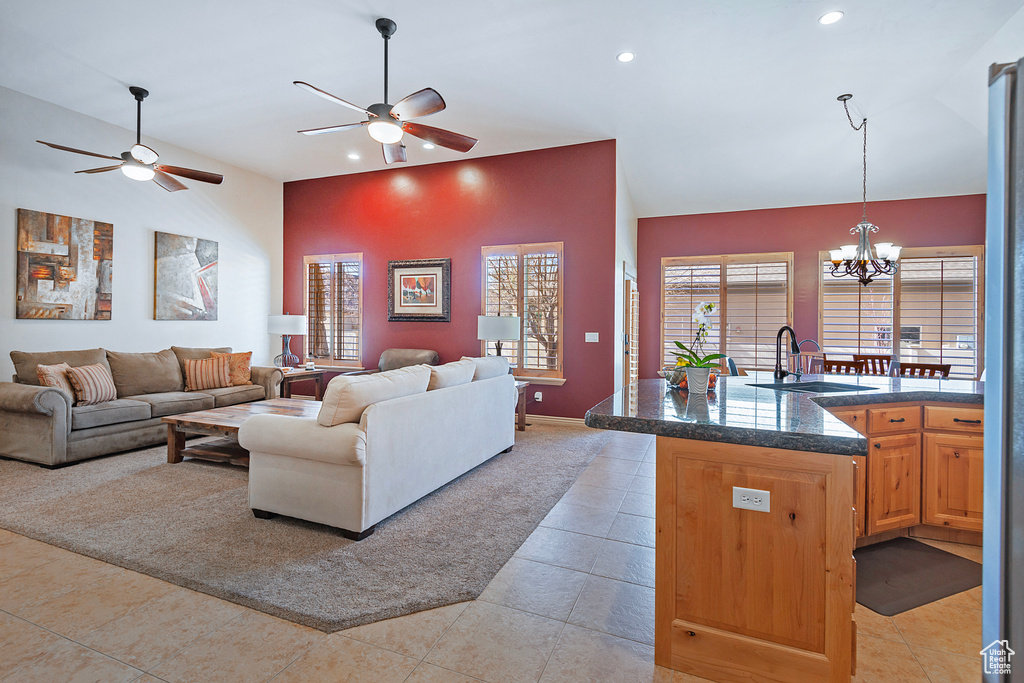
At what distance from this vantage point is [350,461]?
245cm

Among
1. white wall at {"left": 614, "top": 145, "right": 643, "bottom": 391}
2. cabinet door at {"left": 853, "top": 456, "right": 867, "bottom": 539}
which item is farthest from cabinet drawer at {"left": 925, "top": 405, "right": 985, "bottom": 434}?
white wall at {"left": 614, "top": 145, "right": 643, "bottom": 391}

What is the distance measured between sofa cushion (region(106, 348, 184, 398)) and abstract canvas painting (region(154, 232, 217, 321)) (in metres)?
0.71

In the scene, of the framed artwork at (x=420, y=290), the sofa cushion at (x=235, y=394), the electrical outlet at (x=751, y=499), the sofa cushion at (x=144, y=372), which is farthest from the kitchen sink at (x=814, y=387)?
the sofa cushion at (x=144, y=372)

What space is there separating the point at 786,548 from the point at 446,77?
415cm

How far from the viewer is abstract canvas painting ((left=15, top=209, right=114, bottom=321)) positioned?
441 cm

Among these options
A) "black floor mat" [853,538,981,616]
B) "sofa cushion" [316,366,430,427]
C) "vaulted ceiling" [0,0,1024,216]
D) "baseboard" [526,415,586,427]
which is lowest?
"black floor mat" [853,538,981,616]

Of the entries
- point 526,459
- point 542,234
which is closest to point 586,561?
point 526,459

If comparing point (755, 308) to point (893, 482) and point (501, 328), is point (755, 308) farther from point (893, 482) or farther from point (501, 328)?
point (893, 482)

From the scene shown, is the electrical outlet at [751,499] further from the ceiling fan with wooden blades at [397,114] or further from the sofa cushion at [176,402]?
the sofa cushion at [176,402]

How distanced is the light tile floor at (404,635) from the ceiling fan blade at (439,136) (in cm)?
303

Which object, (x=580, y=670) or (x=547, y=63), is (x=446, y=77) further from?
(x=580, y=670)

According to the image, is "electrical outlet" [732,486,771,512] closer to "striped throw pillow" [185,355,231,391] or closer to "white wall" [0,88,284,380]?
"striped throw pillow" [185,355,231,391]

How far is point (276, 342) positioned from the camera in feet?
23.4

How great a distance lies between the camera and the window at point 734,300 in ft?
21.6
